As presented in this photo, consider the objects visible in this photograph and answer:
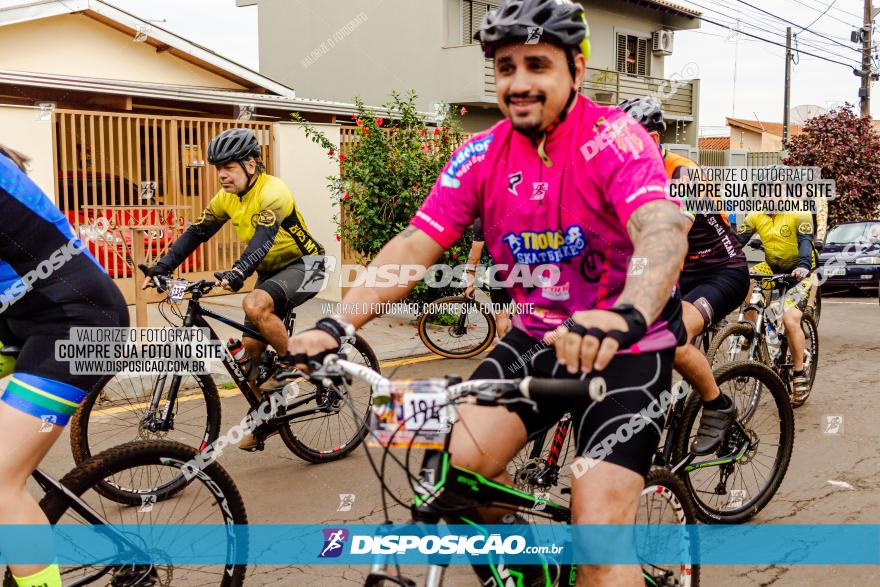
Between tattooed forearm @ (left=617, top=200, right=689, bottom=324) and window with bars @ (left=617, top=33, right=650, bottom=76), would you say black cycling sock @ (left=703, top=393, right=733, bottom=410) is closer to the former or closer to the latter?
tattooed forearm @ (left=617, top=200, right=689, bottom=324)

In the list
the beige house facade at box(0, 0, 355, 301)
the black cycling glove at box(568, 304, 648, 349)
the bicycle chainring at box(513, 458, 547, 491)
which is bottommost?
the bicycle chainring at box(513, 458, 547, 491)

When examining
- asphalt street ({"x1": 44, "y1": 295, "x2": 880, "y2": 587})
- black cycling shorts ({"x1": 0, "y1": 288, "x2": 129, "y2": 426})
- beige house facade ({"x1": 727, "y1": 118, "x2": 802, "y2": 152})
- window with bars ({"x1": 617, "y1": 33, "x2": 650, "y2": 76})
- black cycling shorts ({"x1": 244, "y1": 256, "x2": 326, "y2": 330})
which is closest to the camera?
black cycling shorts ({"x1": 0, "y1": 288, "x2": 129, "y2": 426})

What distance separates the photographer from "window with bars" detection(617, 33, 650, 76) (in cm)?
2669

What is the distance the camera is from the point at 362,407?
7070mm

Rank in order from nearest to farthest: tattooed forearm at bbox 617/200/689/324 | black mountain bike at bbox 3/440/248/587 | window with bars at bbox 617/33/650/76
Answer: tattooed forearm at bbox 617/200/689/324 → black mountain bike at bbox 3/440/248/587 → window with bars at bbox 617/33/650/76

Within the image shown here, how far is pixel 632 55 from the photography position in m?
27.3

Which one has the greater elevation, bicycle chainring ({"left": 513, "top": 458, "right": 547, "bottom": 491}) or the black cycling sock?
the black cycling sock

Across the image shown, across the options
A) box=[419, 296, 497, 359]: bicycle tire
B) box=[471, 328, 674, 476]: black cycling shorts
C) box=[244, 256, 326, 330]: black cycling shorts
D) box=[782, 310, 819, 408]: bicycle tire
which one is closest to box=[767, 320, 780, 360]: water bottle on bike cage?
box=[782, 310, 819, 408]: bicycle tire

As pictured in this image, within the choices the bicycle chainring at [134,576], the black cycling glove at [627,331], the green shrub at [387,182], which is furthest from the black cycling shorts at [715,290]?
the green shrub at [387,182]

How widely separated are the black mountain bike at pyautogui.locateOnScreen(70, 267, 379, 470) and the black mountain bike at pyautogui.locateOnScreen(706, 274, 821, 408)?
2.72 meters

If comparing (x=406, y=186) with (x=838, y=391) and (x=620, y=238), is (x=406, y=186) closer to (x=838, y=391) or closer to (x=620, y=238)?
(x=838, y=391)

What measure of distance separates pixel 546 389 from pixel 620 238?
0.82 m

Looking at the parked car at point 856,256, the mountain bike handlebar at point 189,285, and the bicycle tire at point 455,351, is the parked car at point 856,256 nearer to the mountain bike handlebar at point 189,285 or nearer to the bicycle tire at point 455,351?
the bicycle tire at point 455,351

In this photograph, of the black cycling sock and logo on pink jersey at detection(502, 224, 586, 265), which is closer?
logo on pink jersey at detection(502, 224, 586, 265)
